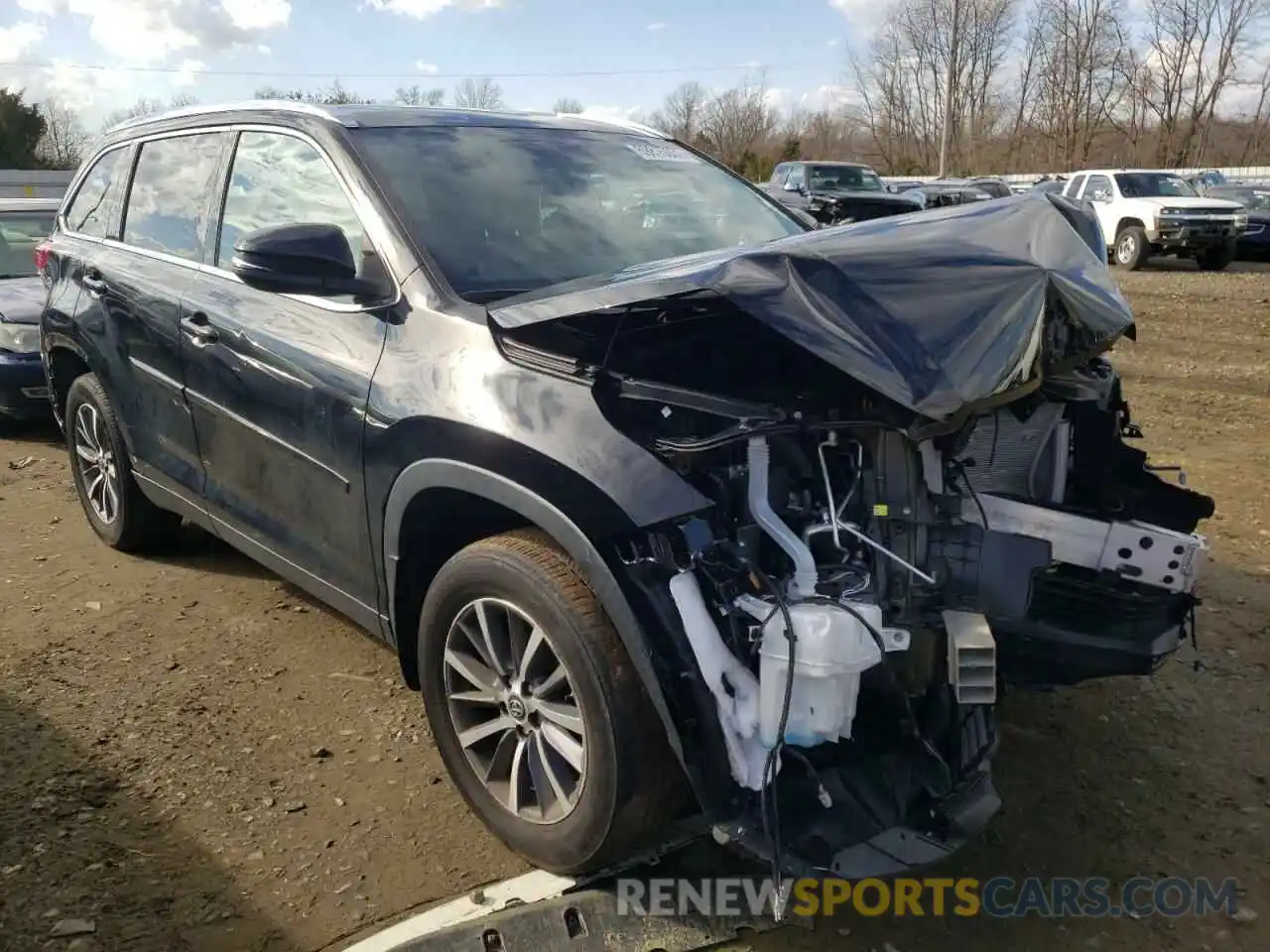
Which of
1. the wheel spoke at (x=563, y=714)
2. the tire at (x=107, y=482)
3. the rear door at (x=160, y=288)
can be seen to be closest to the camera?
the wheel spoke at (x=563, y=714)

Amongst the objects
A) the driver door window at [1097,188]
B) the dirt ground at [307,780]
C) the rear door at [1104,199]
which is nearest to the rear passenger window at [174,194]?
the dirt ground at [307,780]

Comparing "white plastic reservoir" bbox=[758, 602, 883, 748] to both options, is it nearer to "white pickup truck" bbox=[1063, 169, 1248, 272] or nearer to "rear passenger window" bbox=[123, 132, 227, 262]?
"rear passenger window" bbox=[123, 132, 227, 262]

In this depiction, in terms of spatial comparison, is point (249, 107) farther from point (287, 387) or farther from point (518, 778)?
point (518, 778)

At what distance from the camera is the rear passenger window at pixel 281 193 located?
3299 mm

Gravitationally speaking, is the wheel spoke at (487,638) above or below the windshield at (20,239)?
below

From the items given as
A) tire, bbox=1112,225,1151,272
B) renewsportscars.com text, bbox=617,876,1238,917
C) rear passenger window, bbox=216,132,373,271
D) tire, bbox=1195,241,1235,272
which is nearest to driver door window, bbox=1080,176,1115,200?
tire, bbox=1112,225,1151,272

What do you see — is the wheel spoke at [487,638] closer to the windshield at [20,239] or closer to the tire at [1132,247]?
the windshield at [20,239]

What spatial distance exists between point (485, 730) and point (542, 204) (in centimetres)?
168

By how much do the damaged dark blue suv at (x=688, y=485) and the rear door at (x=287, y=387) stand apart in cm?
2

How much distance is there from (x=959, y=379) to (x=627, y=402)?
0.75 m

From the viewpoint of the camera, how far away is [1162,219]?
1750 centimetres

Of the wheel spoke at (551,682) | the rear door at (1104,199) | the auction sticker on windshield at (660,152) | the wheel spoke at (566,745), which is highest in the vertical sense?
the rear door at (1104,199)

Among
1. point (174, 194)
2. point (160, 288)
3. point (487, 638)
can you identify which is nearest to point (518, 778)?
point (487, 638)

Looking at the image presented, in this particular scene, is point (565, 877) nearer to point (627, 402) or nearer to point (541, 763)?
point (541, 763)
